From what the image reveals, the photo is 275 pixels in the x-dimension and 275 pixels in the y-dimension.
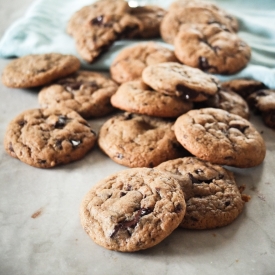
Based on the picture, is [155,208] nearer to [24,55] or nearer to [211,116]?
[211,116]

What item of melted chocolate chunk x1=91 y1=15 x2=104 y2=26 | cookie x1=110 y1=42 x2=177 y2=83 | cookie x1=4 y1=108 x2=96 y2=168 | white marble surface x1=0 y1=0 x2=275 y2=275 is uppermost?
melted chocolate chunk x1=91 y1=15 x2=104 y2=26

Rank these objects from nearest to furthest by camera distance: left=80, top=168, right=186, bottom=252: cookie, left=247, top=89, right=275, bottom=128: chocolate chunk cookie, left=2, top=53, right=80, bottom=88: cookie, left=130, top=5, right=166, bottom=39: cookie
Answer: left=80, top=168, right=186, bottom=252: cookie, left=247, top=89, right=275, bottom=128: chocolate chunk cookie, left=2, top=53, right=80, bottom=88: cookie, left=130, top=5, right=166, bottom=39: cookie

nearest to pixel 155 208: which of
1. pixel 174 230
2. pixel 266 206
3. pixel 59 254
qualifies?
pixel 174 230

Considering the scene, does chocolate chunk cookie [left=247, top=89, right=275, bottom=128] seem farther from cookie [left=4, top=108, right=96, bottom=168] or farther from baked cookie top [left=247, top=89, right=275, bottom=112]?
cookie [left=4, top=108, right=96, bottom=168]

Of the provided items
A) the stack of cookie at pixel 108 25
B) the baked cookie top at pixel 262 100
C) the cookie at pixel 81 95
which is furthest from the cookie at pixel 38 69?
the baked cookie top at pixel 262 100

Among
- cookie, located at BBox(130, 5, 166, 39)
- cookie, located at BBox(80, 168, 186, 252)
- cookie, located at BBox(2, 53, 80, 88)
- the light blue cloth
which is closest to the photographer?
cookie, located at BBox(80, 168, 186, 252)

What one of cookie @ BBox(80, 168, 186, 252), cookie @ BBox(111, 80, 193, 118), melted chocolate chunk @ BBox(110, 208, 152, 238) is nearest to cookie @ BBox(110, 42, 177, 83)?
cookie @ BBox(111, 80, 193, 118)

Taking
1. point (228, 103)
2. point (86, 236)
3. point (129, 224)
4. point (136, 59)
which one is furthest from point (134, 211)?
point (136, 59)
